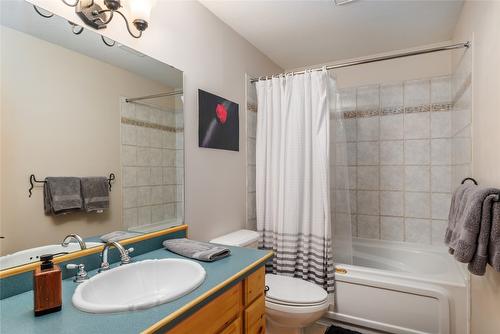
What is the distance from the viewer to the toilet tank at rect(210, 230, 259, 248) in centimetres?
194

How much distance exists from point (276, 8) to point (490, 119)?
4.74ft

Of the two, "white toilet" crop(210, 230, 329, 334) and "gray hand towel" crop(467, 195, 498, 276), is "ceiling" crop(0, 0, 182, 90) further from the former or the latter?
"gray hand towel" crop(467, 195, 498, 276)

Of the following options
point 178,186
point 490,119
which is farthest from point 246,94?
point 490,119

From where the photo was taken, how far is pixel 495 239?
1.07 metres

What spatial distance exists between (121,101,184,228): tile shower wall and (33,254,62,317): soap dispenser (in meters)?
0.55

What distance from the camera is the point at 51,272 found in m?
0.83

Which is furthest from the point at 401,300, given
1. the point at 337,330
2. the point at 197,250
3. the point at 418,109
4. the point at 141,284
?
the point at 418,109

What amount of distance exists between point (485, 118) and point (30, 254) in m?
2.13

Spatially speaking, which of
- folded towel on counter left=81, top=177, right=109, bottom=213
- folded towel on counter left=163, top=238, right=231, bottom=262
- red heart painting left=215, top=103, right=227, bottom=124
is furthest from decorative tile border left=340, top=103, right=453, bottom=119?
folded towel on counter left=81, top=177, right=109, bottom=213

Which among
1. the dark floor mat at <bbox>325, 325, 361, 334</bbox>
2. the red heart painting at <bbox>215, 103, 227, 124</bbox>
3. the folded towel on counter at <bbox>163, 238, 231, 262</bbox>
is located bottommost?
the dark floor mat at <bbox>325, 325, 361, 334</bbox>

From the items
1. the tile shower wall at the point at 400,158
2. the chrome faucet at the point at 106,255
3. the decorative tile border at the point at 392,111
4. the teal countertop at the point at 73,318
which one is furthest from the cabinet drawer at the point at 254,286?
the decorative tile border at the point at 392,111

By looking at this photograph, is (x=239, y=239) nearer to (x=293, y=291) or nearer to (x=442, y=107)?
(x=293, y=291)

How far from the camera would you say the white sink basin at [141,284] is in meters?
0.91

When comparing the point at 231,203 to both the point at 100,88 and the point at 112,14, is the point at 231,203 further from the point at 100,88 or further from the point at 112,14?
the point at 112,14
